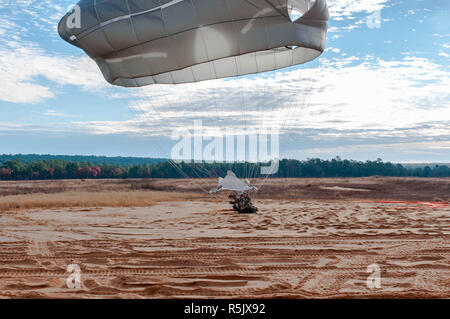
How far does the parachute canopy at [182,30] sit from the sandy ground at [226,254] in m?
4.45

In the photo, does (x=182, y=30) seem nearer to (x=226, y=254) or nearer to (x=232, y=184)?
(x=226, y=254)

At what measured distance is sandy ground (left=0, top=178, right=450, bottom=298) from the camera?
6.06 m

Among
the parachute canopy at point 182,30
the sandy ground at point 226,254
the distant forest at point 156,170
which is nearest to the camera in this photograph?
the sandy ground at point 226,254

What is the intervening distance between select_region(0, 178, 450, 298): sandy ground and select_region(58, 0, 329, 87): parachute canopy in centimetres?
445

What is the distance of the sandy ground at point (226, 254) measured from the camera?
6064 mm

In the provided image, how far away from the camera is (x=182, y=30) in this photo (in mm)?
9344

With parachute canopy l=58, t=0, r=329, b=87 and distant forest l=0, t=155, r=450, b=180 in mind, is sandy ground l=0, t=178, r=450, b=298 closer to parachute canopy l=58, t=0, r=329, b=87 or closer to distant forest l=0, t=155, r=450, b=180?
parachute canopy l=58, t=0, r=329, b=87

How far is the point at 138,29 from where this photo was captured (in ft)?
31.3

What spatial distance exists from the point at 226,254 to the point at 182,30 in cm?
515

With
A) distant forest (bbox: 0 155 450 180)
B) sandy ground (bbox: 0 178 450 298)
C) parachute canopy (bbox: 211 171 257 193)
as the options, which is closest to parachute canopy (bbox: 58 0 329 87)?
sandy ground (bbox: 0 178 450 298)

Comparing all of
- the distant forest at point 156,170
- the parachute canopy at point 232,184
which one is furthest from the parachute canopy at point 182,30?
the distant forest at point 156,170

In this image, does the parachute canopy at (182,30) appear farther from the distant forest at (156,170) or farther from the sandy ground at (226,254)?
the distant forest at (156,170)
